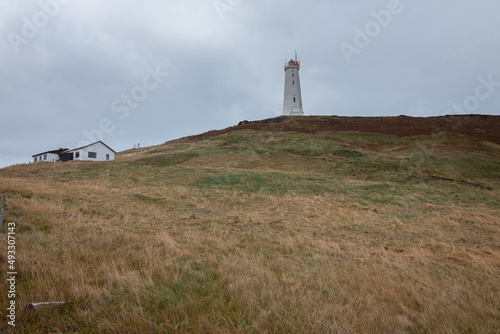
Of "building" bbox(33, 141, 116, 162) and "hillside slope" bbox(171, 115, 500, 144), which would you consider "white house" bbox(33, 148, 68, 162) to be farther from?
"hillside slope" bbox(171, 115, 500, 144)

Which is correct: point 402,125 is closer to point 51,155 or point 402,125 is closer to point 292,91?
point 292,91

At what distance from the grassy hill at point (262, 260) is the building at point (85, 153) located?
33.0 metres

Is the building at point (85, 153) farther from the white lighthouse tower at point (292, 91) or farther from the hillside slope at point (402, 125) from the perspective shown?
the white lighthouse tower at point (292, 91)

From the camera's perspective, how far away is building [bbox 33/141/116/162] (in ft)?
151

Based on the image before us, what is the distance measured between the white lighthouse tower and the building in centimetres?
4461

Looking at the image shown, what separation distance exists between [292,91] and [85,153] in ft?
168

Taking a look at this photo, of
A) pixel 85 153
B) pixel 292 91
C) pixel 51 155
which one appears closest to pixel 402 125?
pixel 292 91

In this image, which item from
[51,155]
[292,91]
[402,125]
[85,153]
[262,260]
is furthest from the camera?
[292,91]

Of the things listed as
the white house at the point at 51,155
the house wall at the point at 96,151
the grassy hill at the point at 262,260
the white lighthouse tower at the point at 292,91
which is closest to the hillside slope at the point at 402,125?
the white lighthouse tower at the point at 292,91

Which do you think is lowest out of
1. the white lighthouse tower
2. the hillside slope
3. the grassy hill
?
the grassy hill

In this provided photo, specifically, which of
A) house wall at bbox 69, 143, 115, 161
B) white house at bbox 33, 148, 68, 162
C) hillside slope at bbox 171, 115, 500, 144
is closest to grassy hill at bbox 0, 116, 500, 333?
hillside slope at bbox 171, 115, 500, 144

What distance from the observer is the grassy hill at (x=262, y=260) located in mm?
3721

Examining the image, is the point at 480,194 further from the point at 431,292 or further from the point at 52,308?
the point at 52,308

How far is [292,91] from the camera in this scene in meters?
72.6
